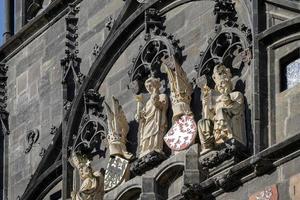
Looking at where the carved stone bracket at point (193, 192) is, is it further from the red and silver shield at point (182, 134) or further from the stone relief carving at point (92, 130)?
the stone relief carving at point (92, 130)

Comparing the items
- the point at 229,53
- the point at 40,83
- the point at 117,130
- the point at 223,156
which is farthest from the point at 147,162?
the point at 40,83

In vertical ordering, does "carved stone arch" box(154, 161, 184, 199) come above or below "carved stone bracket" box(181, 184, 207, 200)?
above

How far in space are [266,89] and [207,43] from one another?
1.66 m

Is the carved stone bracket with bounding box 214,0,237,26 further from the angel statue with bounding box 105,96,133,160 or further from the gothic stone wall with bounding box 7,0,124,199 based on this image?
the gothic stone wall with bounding box 7,0,124,199

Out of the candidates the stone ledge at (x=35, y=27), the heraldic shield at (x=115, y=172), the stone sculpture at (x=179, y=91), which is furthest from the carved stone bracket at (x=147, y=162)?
the stone ledge at (x=35, y=27)

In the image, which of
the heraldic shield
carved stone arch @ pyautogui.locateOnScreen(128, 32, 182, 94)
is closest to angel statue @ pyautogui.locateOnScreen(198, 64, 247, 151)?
carved stone arch @ pyautogui.locateOnScreen(128, 32, 182, 94)

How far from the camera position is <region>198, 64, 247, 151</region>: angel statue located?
973 inches

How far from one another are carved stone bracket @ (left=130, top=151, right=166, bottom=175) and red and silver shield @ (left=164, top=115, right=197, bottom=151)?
0.74 feet

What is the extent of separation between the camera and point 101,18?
28.6m

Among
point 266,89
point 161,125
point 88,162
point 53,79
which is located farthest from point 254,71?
point 53,79

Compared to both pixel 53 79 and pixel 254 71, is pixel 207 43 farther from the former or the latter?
pixel 53 79

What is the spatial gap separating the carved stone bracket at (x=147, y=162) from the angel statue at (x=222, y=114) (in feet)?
2.98

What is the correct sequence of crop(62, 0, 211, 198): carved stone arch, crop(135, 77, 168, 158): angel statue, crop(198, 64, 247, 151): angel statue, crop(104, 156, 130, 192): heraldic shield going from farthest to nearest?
crop(62, 0, 211, 198): carved stone arch < crop(104, 156, 130, 192): heraldic shield < crop(135, 77, 168, 158): angel statue < crop(198, 64, 247, 151): angel statue

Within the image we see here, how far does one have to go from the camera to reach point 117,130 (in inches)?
1059
